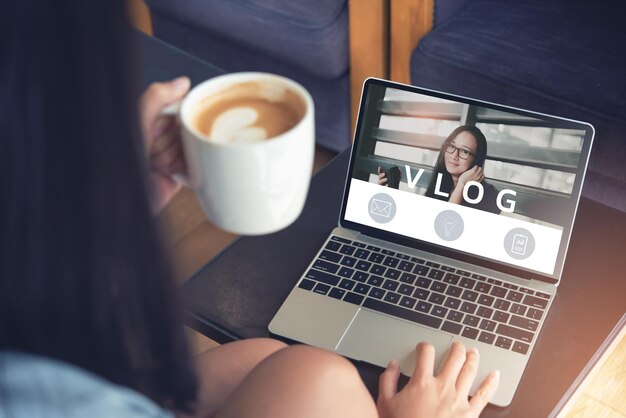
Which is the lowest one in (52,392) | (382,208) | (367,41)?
(367,41)

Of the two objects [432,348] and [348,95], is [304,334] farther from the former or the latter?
[348,95]

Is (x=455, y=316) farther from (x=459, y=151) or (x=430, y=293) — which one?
(x=459, y=151)

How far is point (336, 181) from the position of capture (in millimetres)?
1203

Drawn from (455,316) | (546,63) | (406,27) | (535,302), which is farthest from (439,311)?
(406,27)

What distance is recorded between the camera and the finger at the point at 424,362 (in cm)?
85

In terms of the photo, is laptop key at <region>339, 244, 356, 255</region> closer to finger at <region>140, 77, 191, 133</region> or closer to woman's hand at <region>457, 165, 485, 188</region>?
woman's hand at <region>457, 165, 485, 188</region>

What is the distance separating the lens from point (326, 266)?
3.37ft

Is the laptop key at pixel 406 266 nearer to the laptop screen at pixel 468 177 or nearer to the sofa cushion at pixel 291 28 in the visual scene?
the laptop screen at pixel 468 177

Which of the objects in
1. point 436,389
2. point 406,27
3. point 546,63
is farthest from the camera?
point 406,27

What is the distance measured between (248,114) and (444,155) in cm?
40

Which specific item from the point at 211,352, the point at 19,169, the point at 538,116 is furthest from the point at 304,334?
the point at 19,169

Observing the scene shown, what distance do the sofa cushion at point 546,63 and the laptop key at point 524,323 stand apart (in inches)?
21.5

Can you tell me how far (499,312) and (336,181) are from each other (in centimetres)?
37

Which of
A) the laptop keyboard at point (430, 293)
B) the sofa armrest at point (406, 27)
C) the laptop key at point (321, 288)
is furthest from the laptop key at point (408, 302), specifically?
the sofa armrest at point (406, 27)
